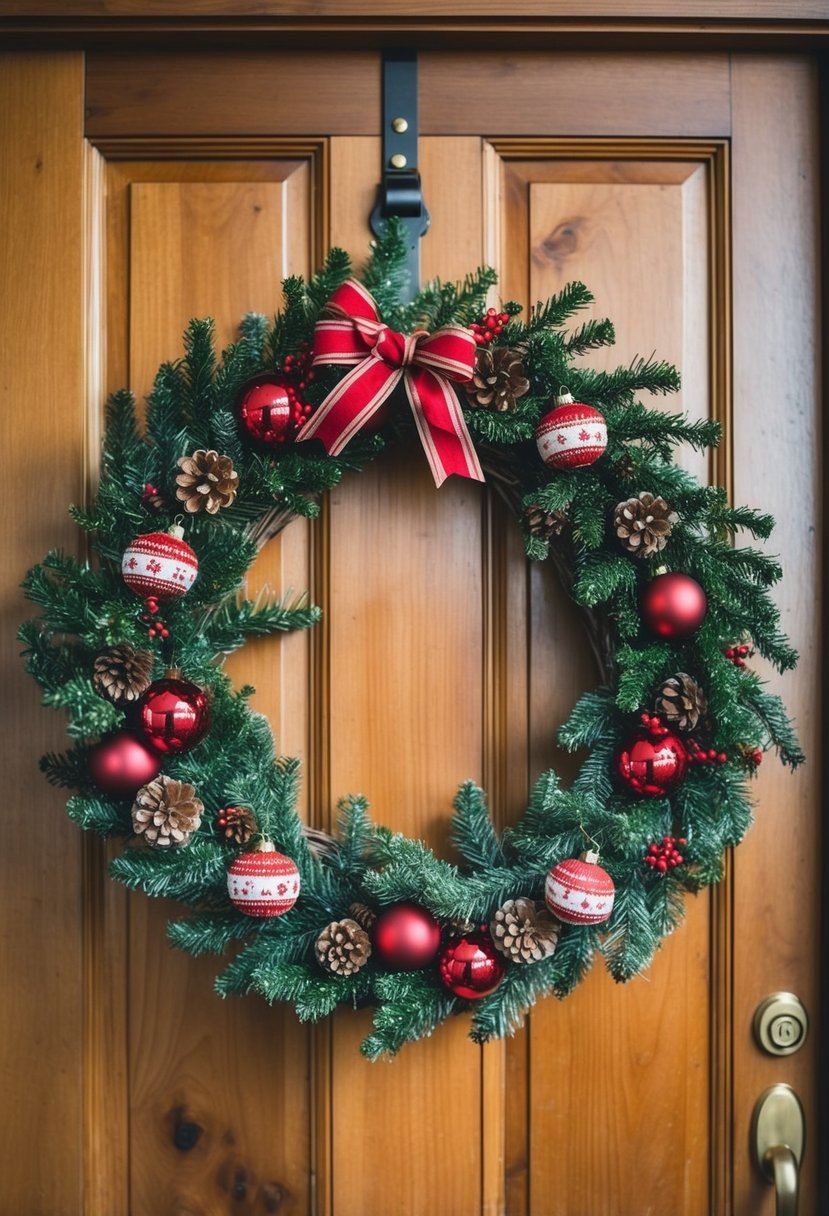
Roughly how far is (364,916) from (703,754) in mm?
372

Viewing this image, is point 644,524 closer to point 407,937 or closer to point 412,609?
point 412,609

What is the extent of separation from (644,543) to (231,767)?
47 centimetres

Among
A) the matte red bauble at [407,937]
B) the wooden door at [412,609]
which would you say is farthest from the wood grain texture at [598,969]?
the matte red bauble at [407,937]

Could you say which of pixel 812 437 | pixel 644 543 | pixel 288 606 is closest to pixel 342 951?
pixel 288 606

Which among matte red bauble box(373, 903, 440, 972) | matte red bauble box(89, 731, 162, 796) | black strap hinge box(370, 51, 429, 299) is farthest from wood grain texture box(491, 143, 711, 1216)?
matte red bauble box(89, 731, 162, 796)

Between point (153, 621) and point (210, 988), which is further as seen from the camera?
point (210, 988)

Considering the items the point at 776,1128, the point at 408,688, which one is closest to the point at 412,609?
the point at 408,688

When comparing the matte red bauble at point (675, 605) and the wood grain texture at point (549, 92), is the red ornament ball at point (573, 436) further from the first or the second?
the wood grain texture at point (549, 92)

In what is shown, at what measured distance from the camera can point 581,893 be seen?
0.76 m

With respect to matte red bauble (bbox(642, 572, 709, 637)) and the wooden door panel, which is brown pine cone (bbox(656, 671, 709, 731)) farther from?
the wooden door panel

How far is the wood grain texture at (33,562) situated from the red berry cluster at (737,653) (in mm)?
711

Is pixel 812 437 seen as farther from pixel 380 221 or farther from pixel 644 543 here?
pixel 380 221

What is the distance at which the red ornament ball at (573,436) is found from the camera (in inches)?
31.9

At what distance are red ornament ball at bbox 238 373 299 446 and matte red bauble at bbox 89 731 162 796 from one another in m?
0.32
